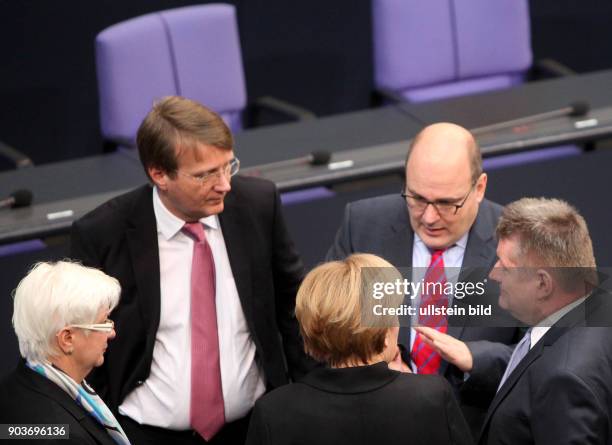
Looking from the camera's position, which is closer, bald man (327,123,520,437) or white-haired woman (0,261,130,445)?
white-haired woman (0,261,130,445)

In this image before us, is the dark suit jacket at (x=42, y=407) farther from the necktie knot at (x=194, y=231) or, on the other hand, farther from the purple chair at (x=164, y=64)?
the purple chair at (x=164, y=64)

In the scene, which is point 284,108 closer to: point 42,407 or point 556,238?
point 556,238

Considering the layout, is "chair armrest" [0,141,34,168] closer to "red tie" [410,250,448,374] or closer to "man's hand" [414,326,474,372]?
"red tie" [410,250,448,374]

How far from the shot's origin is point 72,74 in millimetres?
5711

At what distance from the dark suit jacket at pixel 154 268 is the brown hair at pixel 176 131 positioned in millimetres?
183

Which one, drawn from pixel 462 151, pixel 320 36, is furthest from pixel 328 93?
pixel 462 151

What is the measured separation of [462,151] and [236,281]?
0.74m

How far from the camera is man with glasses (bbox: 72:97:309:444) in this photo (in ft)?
9.82

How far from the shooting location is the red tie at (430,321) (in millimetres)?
3111

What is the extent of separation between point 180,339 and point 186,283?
156 millimetres

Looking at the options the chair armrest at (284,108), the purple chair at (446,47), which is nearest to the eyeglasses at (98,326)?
the chair armrest at (284,108)

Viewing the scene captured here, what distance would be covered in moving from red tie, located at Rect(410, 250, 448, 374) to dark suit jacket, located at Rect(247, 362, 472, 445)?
24.1 inches

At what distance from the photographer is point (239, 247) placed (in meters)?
3.12

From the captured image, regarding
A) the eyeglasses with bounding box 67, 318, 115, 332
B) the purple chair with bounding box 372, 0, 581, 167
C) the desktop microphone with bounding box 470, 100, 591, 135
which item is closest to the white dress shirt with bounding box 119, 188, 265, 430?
the eyeglasses with bounding box 67, 318, 115, 332
